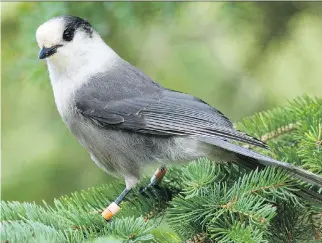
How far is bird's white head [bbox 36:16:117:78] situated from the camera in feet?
11.1

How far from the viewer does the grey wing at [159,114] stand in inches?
124

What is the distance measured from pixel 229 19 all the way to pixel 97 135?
152 cm

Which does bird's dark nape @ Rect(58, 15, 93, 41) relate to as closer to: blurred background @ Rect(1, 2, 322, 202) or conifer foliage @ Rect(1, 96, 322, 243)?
blurred background @ Rect(1, 2, 322, 202)

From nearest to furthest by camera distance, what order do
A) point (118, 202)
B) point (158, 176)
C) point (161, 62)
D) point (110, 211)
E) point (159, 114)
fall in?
1. point (110, 211)
2. point (118, 202)
3. point (158, 176)
4. point (159, 114)
5. point (161, 62)

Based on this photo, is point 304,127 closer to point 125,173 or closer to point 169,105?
point 169,105

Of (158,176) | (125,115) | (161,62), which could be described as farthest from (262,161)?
(161,62)

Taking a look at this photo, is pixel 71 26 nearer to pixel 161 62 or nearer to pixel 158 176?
pixel 158 176

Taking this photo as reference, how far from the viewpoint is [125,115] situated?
10.9ft

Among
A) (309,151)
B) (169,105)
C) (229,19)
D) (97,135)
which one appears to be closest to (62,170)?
(97,135)

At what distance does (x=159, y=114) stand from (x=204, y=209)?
0.82 meters

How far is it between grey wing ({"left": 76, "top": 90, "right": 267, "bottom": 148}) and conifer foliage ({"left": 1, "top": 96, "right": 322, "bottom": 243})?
0.71ft

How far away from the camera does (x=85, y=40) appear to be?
3.63 meters

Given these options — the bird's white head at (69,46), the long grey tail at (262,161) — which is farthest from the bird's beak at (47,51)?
the long grey tail at (262,161)

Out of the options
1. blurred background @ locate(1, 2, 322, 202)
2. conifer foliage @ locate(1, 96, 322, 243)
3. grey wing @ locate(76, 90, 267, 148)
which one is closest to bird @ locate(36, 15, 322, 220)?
grey wing @ locate(76, 90, 267, 148)
